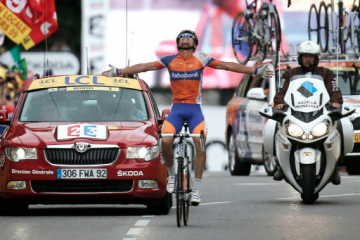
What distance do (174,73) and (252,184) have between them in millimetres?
6499

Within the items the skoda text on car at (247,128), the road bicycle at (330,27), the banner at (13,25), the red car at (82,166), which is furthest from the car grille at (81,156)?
the banner at (13,25)

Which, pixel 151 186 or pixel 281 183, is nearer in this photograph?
pixel 151 186

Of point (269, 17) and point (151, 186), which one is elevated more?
point (269, 17)

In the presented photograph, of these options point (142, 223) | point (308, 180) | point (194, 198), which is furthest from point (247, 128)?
point (142, 223)

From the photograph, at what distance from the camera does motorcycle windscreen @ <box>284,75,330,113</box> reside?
18.9m

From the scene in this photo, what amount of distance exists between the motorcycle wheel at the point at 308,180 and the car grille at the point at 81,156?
237cm

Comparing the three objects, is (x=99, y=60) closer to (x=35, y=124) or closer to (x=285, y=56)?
(x=285, y=56)

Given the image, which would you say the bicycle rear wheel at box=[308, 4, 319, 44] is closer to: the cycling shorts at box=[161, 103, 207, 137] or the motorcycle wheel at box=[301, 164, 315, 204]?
the motorcycle wheel at box=[301, 164, 315, 204]

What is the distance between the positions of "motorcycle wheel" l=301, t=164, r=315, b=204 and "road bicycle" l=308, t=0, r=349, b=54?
8.17 m

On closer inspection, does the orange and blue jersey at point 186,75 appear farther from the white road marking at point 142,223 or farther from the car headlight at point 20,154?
the car headlight at point 20,154

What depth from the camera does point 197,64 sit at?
1738 centimetres

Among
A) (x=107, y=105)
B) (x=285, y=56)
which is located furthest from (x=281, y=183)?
(x=107, y=105)

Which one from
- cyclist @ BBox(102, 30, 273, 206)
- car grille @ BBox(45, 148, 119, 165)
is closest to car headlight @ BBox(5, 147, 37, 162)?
car grille @ BBox(45, 148, 119, 165)

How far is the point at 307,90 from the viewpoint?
19.0 meters
